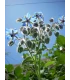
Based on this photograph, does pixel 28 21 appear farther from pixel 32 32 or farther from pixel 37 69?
pixel 37 69

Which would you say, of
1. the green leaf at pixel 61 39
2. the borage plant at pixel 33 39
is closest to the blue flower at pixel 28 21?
the borage plant at pixel 33 39

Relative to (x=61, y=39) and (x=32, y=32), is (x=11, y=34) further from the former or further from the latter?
(x=61, y=39)

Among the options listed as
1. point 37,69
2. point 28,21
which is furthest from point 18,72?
point 28,21

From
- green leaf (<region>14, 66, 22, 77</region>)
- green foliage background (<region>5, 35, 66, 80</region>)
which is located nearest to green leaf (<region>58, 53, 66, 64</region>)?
green foliage background (<region>5, 35, 66, 80</region>)

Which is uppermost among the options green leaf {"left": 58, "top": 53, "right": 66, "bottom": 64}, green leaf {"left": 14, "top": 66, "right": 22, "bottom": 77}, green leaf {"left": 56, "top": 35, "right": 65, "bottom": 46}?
green leaf {"left": 56, "top": 35, "right": 65, "bottom": 46}

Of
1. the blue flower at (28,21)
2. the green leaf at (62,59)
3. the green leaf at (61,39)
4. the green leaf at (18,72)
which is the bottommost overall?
the green leaf at (18,72)

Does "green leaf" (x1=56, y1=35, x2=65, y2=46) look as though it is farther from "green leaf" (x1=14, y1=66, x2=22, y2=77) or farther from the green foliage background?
"green leaf" (x1=14, y1=66, x2=22, y2=77)

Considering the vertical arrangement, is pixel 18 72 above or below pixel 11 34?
below

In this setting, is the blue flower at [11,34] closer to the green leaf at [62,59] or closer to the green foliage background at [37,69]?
the green foliage background at [37,69]

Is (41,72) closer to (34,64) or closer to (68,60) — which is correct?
(34,64)

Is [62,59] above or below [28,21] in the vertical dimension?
below

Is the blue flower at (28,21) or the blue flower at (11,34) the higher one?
the blue flower at (28,21)

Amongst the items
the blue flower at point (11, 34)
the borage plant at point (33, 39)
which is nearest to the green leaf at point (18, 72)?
the borage plant at point (33, 39)

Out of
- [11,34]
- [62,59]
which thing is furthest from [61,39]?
[11,34]
